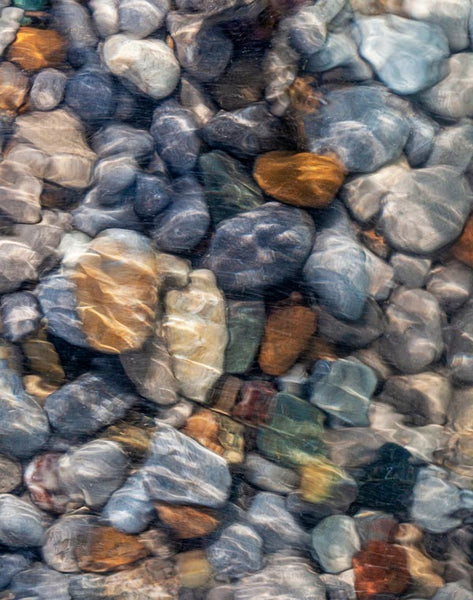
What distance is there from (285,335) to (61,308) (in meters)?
0.99

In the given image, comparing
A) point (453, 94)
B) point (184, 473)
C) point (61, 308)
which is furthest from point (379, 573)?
point (453, 94)

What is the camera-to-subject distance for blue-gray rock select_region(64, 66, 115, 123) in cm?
296

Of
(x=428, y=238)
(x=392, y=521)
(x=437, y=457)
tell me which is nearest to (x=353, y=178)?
(x=428, y=238)

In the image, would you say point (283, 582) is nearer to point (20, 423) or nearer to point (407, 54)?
point (20, 423)

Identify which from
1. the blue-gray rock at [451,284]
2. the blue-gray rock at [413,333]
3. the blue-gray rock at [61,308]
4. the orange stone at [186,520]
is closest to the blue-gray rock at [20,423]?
the blue-gray rock at [61,308]

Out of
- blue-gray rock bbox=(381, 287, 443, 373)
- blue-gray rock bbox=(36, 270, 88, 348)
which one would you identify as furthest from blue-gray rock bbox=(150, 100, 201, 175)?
blue-gray rock bbox=(381, 287, 443, 373)

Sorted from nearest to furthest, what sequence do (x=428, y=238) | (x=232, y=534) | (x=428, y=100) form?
(x=232, y=534) < (x=428, y=238) < (x=428, y=100)

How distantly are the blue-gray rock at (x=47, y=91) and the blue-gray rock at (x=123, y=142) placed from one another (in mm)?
279

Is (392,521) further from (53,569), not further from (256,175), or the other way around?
(256,175)

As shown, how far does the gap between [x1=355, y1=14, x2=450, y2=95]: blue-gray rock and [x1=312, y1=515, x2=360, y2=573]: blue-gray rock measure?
79.0 inches

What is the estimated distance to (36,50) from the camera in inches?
119

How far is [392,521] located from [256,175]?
5.35ft

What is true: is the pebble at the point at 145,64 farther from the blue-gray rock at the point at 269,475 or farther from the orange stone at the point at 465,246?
→ the blue-gray rock at the point at 269,475

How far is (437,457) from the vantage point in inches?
104
